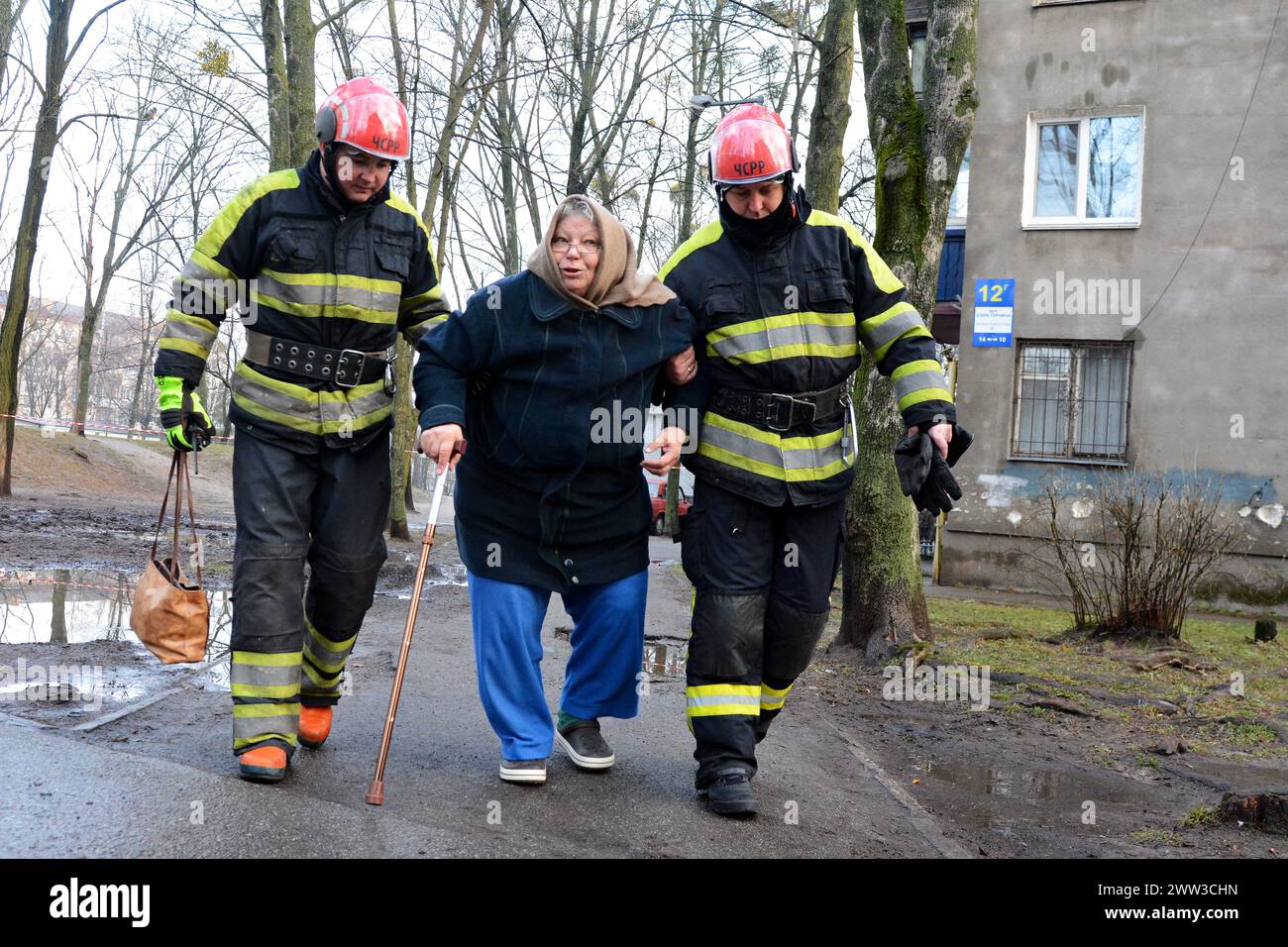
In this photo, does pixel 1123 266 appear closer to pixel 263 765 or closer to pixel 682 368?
pixel 682 368

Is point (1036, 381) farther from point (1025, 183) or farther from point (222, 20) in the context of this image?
point (222, 20)

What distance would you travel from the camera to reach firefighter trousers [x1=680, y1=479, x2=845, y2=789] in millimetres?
4258

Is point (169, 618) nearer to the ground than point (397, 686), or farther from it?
farther from it

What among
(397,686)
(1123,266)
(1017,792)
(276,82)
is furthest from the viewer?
(1123,266)

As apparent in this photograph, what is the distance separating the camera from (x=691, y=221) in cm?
2425

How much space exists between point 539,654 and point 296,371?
128 centimetres

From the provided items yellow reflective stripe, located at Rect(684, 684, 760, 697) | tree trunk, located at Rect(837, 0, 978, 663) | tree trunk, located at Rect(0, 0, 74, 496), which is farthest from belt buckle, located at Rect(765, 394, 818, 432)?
tree trunk, located at Rect(0, 0, 74, 496)

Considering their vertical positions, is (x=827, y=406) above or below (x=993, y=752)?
above

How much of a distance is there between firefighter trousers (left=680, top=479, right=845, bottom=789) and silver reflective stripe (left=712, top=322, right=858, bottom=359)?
0.49 metres

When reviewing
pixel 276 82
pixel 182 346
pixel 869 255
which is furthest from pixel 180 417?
pixel 276 82

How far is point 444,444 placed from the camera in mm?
4090
